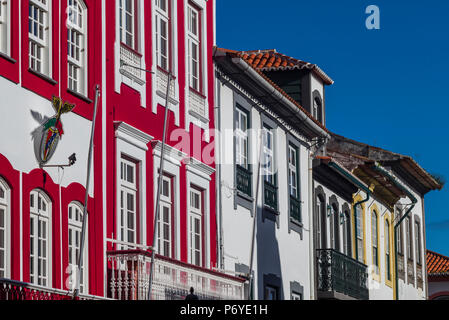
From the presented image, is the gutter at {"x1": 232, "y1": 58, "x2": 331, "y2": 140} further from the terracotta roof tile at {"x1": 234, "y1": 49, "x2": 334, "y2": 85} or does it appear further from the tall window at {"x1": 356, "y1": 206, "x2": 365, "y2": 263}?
the tall window at {"x1": 356, "y1": 206, "x2": 365, "y2": 263}

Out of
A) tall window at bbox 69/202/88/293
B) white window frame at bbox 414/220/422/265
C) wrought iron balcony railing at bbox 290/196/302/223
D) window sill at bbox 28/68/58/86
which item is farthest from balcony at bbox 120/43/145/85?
white window frame at bbox 414/220/422/265

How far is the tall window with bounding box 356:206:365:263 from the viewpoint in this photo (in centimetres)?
3838

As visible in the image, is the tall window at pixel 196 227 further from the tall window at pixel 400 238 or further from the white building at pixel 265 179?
the tall window at pixel 400 238

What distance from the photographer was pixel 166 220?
2361cm

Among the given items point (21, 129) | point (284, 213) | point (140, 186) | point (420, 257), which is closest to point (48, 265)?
point (21, 129)

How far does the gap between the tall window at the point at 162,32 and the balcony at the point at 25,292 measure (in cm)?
740

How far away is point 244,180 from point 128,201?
6591 millimetres

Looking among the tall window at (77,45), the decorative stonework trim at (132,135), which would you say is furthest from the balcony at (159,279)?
the tall window at (77,45)

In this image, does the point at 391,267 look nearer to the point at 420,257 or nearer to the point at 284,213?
the point at 420,257

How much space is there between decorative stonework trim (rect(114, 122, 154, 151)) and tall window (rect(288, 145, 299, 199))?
9732mm

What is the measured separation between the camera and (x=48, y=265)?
1869 cm

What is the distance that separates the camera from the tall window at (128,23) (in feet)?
72.9

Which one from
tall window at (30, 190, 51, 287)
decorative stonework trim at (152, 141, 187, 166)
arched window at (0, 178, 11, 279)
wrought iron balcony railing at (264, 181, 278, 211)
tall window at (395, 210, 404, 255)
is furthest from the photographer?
tall window at (395, 210, 404, 255)
